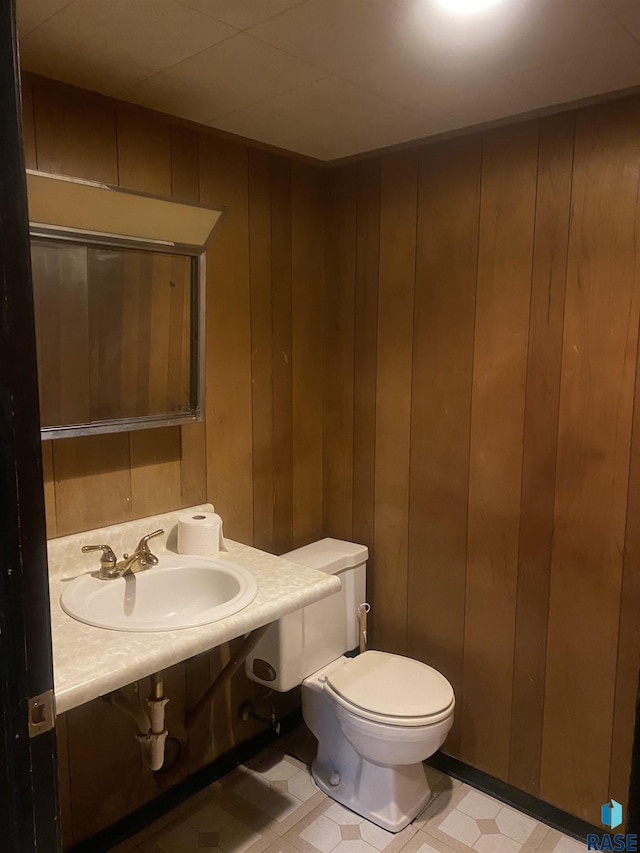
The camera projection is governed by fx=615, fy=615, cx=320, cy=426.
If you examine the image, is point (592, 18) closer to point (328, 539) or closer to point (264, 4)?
point (264, 4)

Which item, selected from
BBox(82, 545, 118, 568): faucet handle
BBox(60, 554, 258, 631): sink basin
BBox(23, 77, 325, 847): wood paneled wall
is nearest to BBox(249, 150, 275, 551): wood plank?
BBox(23, 77, 325, 847): wood paneled wall

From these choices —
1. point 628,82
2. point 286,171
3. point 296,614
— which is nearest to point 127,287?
point 286,171

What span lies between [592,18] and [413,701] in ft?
6.08

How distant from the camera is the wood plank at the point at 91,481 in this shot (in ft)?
5.72

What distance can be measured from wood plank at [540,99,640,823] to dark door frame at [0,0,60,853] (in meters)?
1.59

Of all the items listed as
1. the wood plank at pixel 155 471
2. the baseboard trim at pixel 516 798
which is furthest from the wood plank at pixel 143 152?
the baseboard trim at pixel 516 798

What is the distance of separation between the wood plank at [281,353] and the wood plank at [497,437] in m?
0.71

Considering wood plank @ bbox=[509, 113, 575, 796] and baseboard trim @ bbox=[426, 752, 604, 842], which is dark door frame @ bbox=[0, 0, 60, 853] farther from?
baseboard trim @ bbox=[426, 752, 604, 842]

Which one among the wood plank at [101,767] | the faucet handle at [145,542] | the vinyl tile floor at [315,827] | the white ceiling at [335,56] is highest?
the white ceiling at [335,56]

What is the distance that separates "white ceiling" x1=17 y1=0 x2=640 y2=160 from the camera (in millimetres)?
1257

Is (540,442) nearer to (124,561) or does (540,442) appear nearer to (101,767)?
(124,561)

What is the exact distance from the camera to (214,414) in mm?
2111

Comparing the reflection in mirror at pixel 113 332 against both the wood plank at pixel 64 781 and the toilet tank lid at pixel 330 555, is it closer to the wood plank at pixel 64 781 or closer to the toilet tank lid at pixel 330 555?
the toilet tank lid at pixel 330 555

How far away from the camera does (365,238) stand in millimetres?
2326
